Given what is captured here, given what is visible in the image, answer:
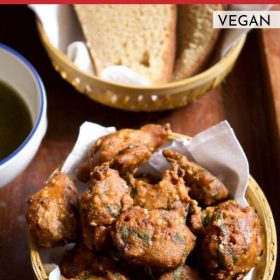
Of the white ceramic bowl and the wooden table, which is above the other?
the white ceramic bowl

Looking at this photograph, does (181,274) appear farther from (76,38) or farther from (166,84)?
(76,38)

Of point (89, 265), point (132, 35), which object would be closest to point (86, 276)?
point (89, 265)

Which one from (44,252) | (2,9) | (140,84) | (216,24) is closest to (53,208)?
(44,252)

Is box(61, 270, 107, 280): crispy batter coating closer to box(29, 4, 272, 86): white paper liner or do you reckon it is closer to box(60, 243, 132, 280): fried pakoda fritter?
box(60, 243, 132, 280): fried pakoda fritter

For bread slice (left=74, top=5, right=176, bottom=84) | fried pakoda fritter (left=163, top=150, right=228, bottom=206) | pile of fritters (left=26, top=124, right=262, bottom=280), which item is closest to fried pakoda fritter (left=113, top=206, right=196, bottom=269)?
pile of fritters (left=26, top=124, right=262, bottom=280)

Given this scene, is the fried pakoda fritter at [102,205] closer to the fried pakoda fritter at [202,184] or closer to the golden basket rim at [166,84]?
the fried pakoda fritter at [202,184]

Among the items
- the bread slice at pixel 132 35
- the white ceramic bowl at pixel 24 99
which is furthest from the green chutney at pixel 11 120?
the bread slice at pixel 132 35

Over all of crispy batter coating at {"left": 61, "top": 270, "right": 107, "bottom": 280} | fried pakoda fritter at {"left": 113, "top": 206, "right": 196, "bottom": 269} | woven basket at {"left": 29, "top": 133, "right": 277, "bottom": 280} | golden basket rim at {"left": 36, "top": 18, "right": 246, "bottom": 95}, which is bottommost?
woven basket at {"left": 29, "top": 133, "right": 277, "bottom": 280}

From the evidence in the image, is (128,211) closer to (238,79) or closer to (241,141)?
(241,141)

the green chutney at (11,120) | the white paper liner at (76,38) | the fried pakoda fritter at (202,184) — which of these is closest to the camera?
the fried pakoda fritter at (202,184)
